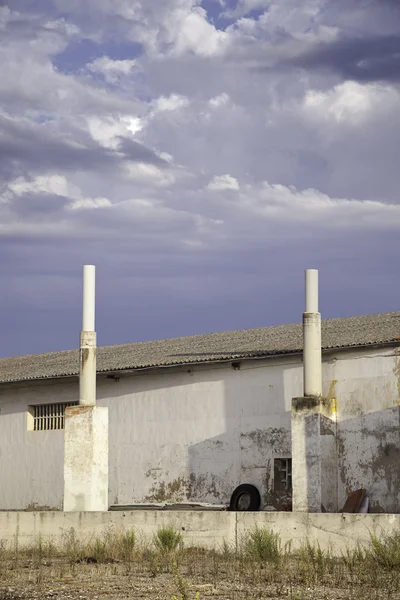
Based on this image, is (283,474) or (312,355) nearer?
(312,355)

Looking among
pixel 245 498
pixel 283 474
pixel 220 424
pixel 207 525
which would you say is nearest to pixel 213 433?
pixel 220 424

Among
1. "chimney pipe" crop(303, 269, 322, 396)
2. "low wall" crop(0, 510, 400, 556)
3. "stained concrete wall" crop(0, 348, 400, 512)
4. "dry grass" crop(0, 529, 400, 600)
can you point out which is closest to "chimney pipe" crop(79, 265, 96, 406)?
"stained concrete wall" crop(0, 348, 400, 512)

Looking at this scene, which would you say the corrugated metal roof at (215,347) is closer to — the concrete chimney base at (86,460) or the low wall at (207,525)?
the concrete chimney base at (86,460)

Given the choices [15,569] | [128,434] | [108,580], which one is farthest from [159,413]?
[108,580]

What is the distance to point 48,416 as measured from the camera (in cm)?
2733

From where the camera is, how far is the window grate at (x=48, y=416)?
2692cm

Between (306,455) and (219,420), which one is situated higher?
(219,420)

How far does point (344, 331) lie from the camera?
82.1ft

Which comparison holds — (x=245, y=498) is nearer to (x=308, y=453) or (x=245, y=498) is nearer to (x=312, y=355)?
(x=308, y=453)

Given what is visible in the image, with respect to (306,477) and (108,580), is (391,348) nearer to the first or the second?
(306,477)

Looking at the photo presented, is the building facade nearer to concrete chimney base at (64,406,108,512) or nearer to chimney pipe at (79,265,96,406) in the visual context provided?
chimney pipe at (79,265,96,406)

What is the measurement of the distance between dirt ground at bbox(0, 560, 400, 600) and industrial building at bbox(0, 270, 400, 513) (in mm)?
5447

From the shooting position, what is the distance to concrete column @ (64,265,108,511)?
23.0 meters

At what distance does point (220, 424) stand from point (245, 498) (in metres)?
1.87
